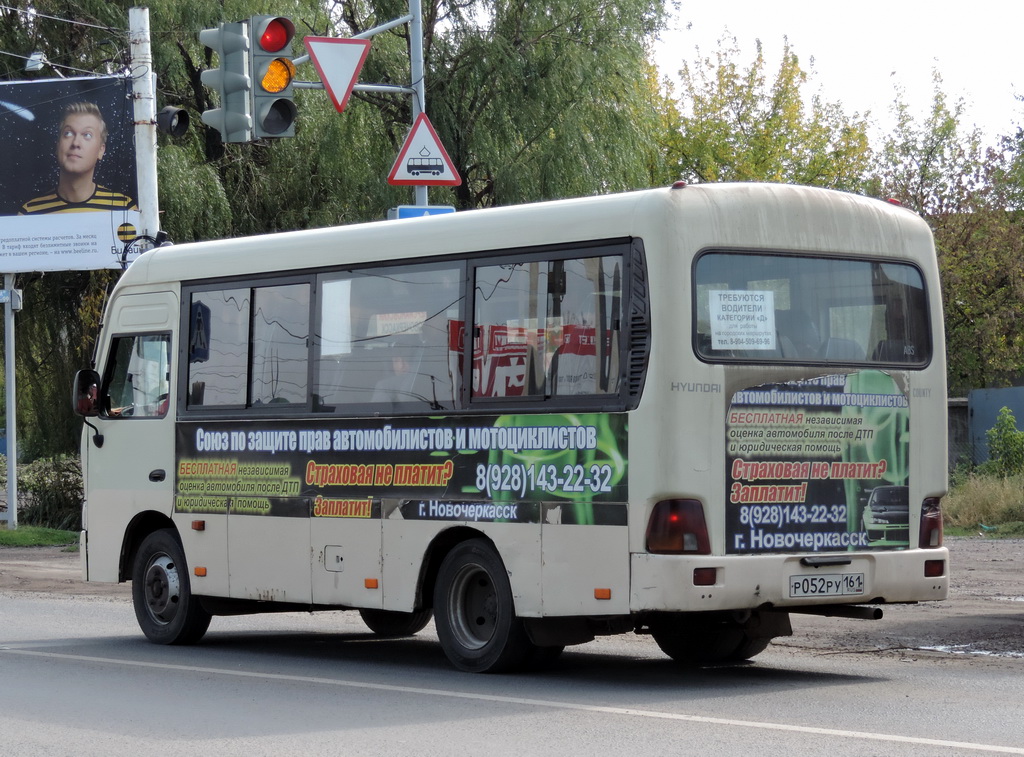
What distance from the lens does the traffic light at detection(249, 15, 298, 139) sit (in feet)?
49.2

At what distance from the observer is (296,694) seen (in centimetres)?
987

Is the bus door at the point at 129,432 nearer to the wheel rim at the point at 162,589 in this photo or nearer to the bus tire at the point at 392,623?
the wheel rim at the point at 162,589

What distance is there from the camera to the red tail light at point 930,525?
10.4 metres

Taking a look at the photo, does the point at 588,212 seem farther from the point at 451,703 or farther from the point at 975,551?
the point at 975,551

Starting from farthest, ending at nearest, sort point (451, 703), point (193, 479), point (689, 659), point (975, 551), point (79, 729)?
1. point (975, 551)
2. point (193, 479)
3. point (689, 659)
4. point (451, 703)
5. point (79, 729)

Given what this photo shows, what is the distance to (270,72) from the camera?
15.0m

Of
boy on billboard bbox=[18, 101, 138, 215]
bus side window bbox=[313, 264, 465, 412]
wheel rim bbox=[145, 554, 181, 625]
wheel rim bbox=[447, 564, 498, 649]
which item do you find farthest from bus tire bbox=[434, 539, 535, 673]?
boy on billboard bbox=[18, 101, 138, 215]

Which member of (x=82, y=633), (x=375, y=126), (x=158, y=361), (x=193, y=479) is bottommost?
(x=82, y=633)

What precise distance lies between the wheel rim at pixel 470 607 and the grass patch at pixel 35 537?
52.0 feet

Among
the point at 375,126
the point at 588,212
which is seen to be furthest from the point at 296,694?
the point at 375,126

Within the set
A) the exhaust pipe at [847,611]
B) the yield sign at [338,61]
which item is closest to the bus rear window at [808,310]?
the exhaust pipe at [847,611]

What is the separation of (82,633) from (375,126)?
13948 mm

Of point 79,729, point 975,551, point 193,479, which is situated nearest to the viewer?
point 79,729

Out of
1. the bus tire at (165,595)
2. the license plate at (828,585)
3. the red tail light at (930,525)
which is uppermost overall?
the red tail light at (930,525)
